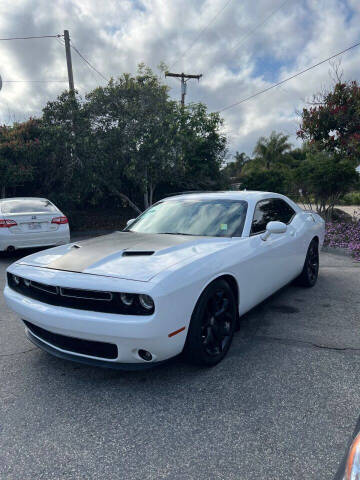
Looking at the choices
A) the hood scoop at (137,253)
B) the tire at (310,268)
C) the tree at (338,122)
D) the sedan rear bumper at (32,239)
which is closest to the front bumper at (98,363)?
the hood scoop at (137,253)

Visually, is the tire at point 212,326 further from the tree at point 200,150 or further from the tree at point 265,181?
the tree at point 265,181

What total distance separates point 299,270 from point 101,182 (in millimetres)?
9611

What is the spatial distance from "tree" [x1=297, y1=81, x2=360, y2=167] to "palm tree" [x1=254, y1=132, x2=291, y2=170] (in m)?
27.9

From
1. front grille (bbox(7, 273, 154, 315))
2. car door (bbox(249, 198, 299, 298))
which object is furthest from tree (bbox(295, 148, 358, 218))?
front grille (bbox(7, 273, 154, 315))

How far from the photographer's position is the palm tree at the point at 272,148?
123 feet

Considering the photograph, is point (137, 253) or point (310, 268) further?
point (310, 268)

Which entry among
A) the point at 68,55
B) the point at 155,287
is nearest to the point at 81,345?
the point at 155,287

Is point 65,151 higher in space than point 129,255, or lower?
Answer: higher

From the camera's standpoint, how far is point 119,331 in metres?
2.36

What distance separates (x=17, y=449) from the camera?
81.2 inches

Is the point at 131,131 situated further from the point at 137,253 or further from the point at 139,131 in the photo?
the point at 137,253

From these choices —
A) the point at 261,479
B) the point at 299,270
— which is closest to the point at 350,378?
the point at 261,479

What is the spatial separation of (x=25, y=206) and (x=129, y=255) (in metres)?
5.70

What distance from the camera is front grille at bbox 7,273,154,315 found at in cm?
243
